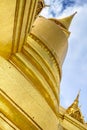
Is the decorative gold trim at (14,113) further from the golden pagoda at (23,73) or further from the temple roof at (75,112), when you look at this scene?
the temple roof at (75,112)

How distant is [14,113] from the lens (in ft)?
13.2

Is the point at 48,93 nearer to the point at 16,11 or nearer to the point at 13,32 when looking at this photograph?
the point at 13,32

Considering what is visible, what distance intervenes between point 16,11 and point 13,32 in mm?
551

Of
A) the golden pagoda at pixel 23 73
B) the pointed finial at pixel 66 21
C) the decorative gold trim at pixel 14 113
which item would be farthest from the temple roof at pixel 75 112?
the decorative gold trim at pixel 14 113

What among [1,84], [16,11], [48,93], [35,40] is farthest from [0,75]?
[35,40]

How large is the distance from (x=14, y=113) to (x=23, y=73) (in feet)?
4.90

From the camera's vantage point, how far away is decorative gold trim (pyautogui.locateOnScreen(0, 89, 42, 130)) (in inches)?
154

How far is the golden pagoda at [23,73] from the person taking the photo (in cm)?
384

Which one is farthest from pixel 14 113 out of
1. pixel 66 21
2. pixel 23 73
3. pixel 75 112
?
pixel 66 21

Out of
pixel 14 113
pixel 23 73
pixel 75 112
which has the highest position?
pixel 75 112

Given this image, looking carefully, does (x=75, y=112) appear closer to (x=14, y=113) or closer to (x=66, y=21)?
(x=66, y=21)

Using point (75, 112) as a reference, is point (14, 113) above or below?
below

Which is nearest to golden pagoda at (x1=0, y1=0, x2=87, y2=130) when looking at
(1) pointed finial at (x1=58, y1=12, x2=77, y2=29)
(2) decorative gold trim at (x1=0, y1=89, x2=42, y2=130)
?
(2) decorative gold trim at (x1=0, y1=89, x2=42, y2=130)

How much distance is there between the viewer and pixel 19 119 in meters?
4.07
